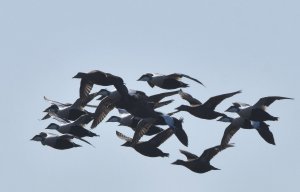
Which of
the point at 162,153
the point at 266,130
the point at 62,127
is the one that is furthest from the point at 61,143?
the point at 266,130

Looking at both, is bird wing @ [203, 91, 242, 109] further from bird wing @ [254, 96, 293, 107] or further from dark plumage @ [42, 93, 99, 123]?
dark plumage @ [42, 93, 99, 123]

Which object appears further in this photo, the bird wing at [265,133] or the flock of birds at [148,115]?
the bird wing at [265,133]

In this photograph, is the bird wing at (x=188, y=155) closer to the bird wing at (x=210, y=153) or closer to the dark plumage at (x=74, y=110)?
the bird wing at (x=210, y=153)

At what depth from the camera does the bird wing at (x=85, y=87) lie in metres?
32.7

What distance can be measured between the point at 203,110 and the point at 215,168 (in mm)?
1819

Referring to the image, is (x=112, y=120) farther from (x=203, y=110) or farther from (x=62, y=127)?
(x=203, y=110)

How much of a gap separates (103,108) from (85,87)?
889 mm

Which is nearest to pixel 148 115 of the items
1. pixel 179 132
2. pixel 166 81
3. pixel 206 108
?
pixel 179 132

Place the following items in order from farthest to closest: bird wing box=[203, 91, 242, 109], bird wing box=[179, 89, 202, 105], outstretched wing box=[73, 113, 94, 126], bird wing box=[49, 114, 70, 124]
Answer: bird wing box=[179, 89, 202, 105] → bird wing box=[49, 114, 70, 124] → outstretched wing box=[73, 113, 94, 126] → bird wing box=[203, 91, 242, 109]

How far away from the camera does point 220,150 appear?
3459cm

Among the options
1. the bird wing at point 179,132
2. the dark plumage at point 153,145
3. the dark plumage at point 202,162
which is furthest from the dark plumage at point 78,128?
the bird wing at point 179,132

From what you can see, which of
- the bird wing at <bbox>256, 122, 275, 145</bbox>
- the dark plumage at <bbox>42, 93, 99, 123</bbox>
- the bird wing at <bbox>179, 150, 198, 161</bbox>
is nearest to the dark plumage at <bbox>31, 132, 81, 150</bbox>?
the dark plumage at <bbox>42, 93, 99, 123</bbox>

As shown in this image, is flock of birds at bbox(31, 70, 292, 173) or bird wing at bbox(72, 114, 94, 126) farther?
bird wing at bbox(72, 114, 94, 126)

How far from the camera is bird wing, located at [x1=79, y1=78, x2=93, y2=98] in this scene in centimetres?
3269
